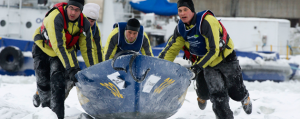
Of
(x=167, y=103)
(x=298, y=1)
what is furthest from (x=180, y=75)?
(x=298, y=1)

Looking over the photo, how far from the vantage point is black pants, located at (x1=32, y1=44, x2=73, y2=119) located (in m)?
3.59

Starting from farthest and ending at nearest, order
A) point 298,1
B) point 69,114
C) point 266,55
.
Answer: point 298,1 → point 266,55 → point 69,114

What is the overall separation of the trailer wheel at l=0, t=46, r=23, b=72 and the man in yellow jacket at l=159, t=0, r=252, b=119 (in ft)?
21.9

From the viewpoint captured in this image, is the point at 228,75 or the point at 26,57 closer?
the point at 228,75

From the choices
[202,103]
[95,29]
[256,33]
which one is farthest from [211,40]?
[256,33]

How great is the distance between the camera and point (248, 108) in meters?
4.29

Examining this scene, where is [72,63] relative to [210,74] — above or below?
above

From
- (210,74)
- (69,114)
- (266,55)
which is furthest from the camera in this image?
(266,55)

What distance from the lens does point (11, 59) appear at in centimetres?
945

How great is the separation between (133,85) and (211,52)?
3.51ft

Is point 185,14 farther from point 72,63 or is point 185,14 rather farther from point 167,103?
point 72,63

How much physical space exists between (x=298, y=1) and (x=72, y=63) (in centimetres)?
2520

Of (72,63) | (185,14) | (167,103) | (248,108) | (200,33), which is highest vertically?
(185,14)

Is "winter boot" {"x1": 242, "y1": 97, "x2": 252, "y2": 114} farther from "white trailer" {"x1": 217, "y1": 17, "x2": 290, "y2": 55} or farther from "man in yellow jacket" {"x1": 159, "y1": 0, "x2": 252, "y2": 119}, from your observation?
"white trailer" {"x1": 217, "y1": 17, "x2": 290, "y2": 55}
